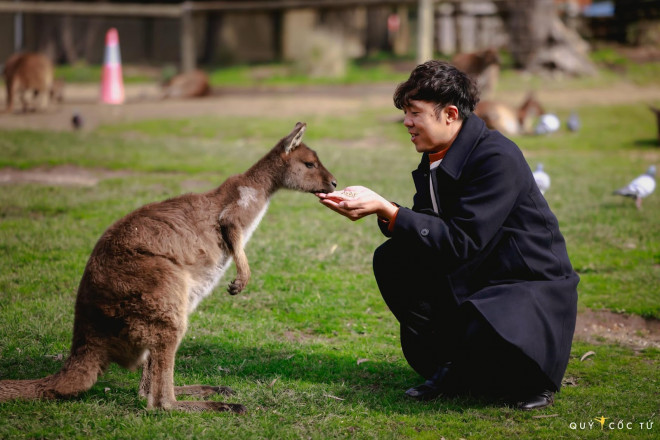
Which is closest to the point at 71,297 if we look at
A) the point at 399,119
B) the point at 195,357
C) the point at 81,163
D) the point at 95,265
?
the point at 195,357

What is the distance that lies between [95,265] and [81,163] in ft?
20.0

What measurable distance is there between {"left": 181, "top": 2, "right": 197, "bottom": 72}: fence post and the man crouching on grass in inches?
565

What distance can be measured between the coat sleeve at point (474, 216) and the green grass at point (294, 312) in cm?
85

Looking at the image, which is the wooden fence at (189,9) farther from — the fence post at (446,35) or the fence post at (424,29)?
the fence post at (446,35)

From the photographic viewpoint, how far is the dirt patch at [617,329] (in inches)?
193

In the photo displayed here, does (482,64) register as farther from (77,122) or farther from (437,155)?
(437,155)

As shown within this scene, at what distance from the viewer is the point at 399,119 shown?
41.9ft

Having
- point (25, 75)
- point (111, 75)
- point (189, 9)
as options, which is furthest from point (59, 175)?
point (189, 9)

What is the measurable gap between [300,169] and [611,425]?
2213mm

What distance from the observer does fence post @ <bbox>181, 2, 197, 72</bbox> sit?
17.0 meters

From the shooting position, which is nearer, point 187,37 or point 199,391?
point 199,391

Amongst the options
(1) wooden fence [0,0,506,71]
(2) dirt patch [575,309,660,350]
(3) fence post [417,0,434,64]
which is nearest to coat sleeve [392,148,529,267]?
(2) dirt patch [575,309,660,350]

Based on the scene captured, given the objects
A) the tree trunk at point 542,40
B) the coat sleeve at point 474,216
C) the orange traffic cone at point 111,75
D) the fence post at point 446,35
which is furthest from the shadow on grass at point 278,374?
the fence post at point 446,35

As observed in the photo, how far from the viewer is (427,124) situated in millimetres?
3729
